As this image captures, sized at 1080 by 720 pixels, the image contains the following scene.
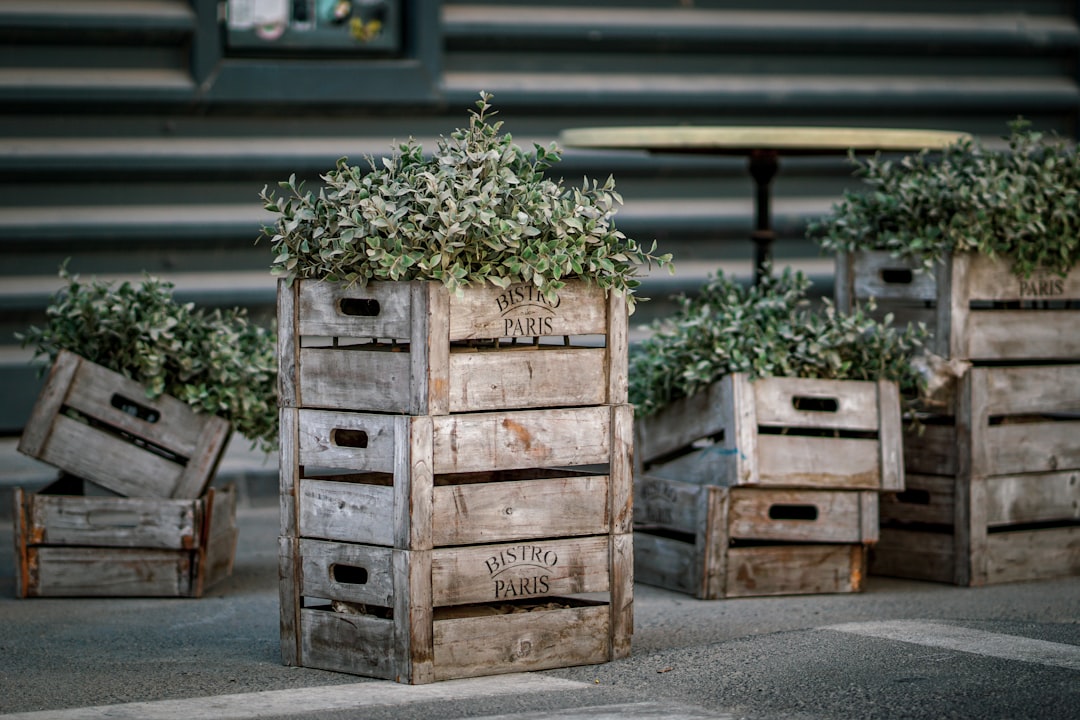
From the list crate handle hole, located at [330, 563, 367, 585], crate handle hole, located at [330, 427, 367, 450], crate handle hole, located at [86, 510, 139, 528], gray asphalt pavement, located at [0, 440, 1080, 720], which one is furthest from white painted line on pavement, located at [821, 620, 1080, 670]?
crate handle hole, located at [86, 510, 139, 528]

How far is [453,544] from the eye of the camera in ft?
14.5

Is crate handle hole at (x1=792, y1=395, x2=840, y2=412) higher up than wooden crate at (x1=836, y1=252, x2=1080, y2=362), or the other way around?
wooden crate at (x1=836, y1=252, x2=1080, y2=362)

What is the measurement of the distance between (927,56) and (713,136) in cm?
387

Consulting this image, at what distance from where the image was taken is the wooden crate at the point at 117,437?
18.4 feet

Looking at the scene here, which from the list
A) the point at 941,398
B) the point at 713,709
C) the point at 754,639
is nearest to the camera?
the point at 713,709

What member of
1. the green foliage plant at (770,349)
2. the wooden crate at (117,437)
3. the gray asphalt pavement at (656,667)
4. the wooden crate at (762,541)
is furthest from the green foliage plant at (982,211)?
the wooden crate at (117,437)

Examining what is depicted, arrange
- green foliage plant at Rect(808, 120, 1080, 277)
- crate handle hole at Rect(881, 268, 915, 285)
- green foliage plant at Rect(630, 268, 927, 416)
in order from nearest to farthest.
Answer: green foliage plant at Rect(630, 268, 927, 416)
green foliage plant at Rect(808, 120, 1080, 277)
crate handle hole at Rect(881, 268, 915, 285)

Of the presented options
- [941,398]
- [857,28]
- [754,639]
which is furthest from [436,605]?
[857,28]

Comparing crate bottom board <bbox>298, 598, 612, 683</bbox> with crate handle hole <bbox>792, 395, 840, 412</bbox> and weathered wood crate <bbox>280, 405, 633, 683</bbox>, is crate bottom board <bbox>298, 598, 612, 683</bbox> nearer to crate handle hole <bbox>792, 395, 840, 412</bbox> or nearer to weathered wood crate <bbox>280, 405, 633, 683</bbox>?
weathered wood crate <bbox>280, 405, 633, 683</bbox>

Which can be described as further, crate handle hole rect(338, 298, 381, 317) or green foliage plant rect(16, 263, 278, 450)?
green foliage plant rect(16, 263, 278, 450)

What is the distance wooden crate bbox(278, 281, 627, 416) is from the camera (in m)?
4.32

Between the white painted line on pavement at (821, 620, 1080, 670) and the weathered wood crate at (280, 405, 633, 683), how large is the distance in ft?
2.63

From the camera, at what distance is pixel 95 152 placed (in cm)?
794

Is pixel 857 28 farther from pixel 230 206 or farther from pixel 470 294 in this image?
pixel 470 294
